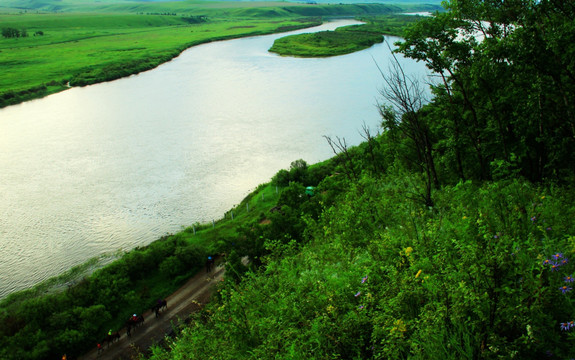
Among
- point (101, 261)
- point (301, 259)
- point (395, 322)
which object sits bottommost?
point (101, 261)

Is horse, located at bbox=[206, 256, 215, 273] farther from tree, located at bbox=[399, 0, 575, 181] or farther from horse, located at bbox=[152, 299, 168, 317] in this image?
tree, located at bbox=[399, 0, 575, 181]

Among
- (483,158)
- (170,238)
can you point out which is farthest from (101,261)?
(483,158)

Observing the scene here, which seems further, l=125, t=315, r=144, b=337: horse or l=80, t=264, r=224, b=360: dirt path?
l=125, t=315, r=144, b=337: horse

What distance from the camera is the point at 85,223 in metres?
27.5

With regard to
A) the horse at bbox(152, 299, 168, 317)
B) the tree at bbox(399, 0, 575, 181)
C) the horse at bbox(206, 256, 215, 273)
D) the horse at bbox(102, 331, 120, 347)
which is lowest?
the horse at bbox(102, 331, 120, 347)

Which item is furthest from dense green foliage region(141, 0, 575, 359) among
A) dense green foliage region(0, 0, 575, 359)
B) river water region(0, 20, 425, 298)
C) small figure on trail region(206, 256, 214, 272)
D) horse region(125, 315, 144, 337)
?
river water region(0, 20, 425, 298)

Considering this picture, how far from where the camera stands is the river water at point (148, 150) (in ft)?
87.1

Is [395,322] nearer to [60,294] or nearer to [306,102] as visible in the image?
[60,294]

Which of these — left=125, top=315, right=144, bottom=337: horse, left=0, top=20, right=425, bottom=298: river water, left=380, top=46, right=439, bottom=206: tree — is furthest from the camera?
left=0, top=20, right=425, bottom=298: river water

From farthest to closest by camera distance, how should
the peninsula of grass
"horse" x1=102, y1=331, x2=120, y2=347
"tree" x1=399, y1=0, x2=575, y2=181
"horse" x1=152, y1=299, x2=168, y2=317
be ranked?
the peninsula of grass
"horse" x1=152, y1=299, x2=168, y2=317
"horse" x1=102, y1=331, x2=120, y2=347
"tree" x1=399, y1=0, x2=575, y2=181

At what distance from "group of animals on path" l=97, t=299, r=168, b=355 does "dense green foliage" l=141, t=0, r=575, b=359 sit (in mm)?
9199

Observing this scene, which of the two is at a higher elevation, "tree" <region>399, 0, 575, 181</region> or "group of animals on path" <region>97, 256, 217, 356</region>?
"tree" <region>399, 0, 575, 181</region>

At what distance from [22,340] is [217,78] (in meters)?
54.1

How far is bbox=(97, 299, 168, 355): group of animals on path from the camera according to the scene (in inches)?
669
